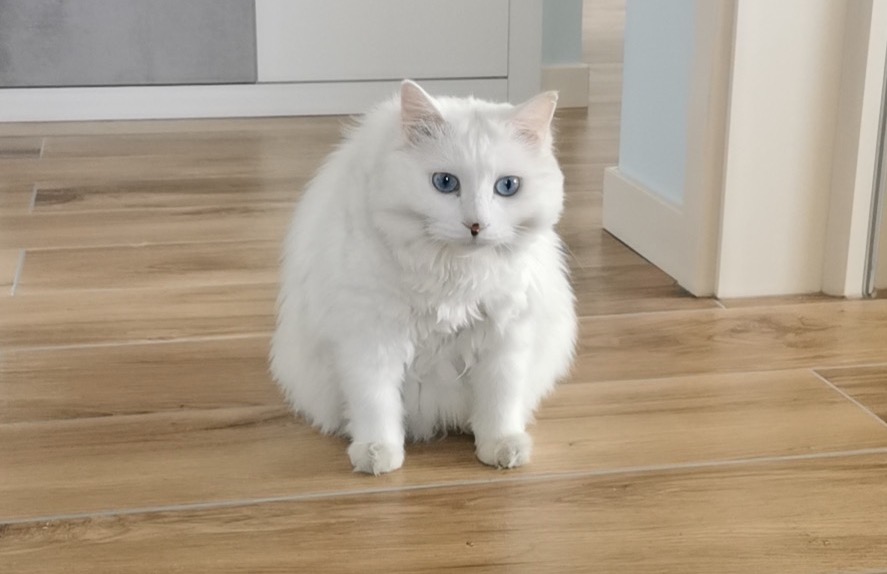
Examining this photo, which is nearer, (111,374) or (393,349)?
(393,349)

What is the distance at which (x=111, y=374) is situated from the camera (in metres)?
1.69

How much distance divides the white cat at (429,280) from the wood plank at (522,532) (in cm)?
10

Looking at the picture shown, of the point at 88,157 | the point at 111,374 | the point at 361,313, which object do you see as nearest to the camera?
the point at 361,313

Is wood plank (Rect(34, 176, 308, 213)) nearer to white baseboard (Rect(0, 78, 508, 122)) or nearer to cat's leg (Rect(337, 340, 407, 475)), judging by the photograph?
white baseboard (Rect(0, 78, 508, 122))

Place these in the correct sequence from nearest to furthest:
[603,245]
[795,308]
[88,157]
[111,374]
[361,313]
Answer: [361,313], [111,374], [795,308], [603,245], [88,157]

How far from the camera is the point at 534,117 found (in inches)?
50.3

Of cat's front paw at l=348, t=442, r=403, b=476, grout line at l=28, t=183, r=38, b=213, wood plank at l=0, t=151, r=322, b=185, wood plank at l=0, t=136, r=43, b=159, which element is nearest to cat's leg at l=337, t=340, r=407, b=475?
cat's front paw at l=348, t=442, r=403, b=476

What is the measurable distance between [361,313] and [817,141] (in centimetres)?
102

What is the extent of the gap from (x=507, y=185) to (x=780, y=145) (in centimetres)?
86

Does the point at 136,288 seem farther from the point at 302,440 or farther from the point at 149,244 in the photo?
the point at 302,440

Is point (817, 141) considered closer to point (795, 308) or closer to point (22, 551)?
point (795, 308)

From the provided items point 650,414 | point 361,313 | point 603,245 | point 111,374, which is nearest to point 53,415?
point 111,374

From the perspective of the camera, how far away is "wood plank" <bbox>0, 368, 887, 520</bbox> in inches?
53.4

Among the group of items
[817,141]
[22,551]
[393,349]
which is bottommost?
[22,551]
